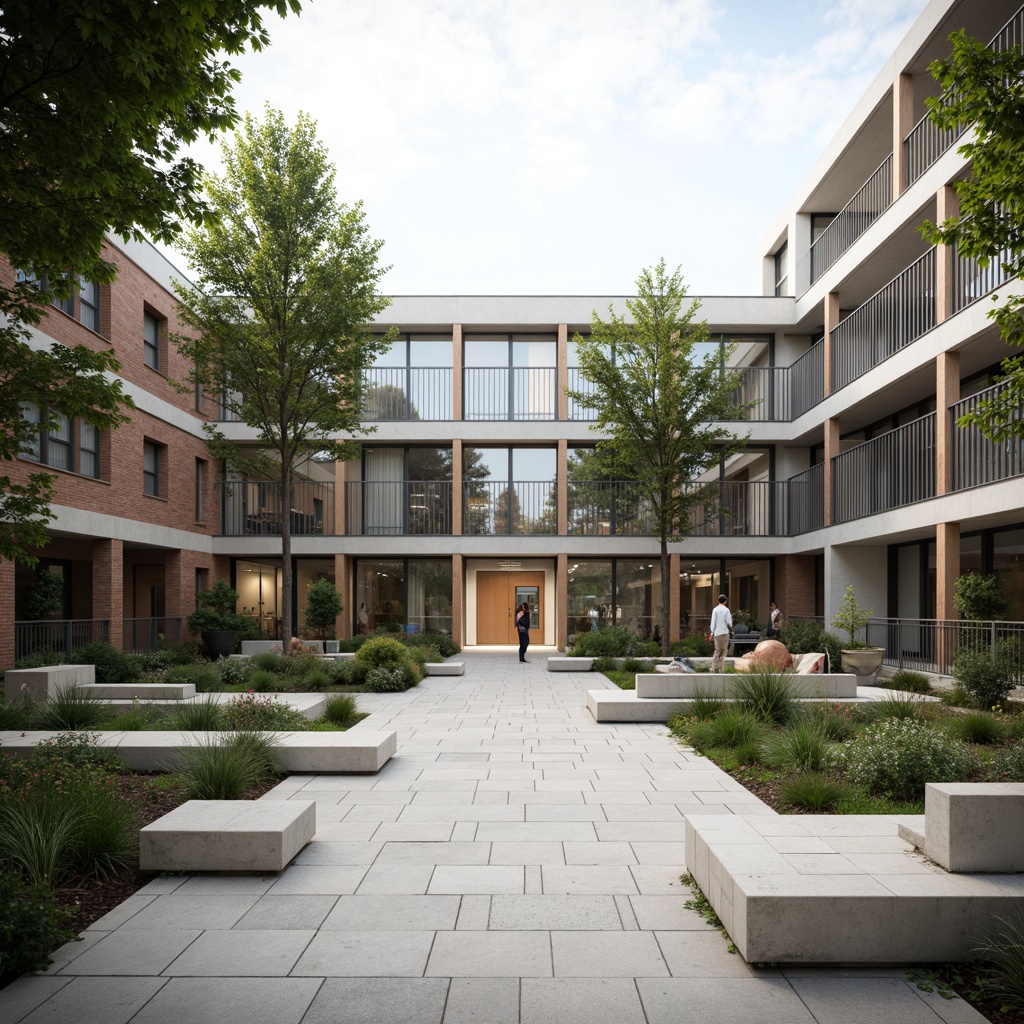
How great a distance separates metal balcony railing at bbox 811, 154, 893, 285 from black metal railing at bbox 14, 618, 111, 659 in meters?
20.5

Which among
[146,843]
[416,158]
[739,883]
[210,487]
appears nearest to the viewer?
[739,883]

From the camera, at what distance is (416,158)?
44.7 ft

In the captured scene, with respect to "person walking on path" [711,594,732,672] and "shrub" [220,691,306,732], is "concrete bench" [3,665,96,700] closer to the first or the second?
"shrub" [220,691,306,732]

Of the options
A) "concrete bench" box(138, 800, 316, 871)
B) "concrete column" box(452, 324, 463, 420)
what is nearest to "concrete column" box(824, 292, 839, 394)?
"concrete column" box(452, 324, 463, 420)

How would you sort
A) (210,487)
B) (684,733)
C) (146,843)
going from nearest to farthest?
(146,843)
(684,733)
(210,487)

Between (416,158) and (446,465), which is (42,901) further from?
(446,465)

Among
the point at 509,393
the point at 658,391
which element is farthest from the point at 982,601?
the point at 509,393

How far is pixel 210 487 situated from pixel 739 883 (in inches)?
986

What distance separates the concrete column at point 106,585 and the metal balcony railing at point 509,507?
10.7 m

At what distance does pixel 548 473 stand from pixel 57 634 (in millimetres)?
15411

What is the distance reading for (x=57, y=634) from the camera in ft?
59.7

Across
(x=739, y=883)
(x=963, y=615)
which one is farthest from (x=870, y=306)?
(x=739, y=883)

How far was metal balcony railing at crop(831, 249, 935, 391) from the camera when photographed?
57.4 feet

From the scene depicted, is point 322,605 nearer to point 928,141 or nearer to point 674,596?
point 674,596
